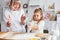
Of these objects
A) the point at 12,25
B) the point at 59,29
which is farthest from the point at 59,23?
the point at 12,25

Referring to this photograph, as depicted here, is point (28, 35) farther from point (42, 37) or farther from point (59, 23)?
point (59, 23)

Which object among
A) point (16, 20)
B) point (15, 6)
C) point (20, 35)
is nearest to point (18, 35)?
point (20, 35)

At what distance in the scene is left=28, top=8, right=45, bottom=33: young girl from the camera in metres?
1.03

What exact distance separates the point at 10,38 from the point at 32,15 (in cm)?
24

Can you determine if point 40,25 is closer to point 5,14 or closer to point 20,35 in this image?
point 20,35

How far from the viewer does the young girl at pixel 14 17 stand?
1066mm

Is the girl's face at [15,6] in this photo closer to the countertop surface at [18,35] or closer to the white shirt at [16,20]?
the white shirt at [16,20]

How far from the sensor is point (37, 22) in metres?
1.04

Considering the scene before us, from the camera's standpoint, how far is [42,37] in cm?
102

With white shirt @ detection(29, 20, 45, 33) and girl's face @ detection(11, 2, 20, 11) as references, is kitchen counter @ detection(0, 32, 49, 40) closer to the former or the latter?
white shirt @ detection(29, 20, 45, 33)

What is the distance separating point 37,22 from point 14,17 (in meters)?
0.19

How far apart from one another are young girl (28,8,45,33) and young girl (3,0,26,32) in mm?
68

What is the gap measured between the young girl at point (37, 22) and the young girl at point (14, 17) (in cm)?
7

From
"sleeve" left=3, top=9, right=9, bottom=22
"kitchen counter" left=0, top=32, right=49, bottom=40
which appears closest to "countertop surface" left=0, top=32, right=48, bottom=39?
"kitchen counter" left=0, top=32, right=49, bottom=40
